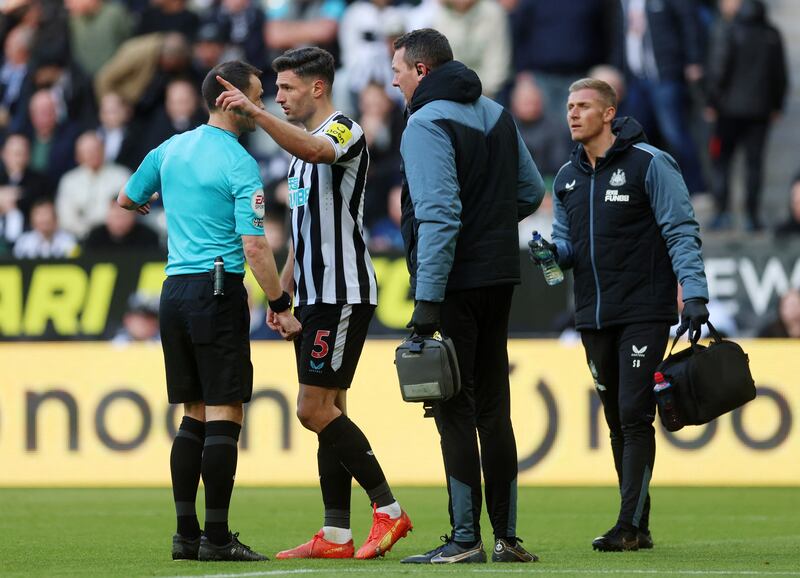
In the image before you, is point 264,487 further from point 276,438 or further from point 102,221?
point 102,221

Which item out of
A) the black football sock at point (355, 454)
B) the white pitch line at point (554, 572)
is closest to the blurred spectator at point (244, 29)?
the black football sock at point (355, 454)

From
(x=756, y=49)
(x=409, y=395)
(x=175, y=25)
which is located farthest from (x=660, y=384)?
(x=175, y=25)

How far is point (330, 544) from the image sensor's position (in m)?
7.16

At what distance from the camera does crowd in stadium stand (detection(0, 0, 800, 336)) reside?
15.3 m

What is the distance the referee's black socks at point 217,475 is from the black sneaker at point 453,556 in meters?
0.83

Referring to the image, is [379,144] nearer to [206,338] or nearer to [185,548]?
[206,338]

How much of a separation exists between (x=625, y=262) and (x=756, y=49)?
28.1 feet

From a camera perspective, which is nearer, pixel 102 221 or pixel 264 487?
pixel 264 487

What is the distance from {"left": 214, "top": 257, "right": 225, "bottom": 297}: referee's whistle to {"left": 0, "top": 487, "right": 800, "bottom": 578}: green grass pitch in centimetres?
118

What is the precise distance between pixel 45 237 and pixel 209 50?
276cm

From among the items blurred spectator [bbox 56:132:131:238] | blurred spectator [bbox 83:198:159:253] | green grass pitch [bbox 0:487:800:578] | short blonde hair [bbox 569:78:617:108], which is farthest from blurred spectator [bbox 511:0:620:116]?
short blonde hair [bbox 569:78:617:108]

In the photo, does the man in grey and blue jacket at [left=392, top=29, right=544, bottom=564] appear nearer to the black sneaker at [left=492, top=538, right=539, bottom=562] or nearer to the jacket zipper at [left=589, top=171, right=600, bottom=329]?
the black sneaker at [left=492, top=538, right=539, bottom=562]

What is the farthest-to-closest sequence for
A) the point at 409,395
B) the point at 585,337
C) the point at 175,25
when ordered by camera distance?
the point at 175,25 < the point at 585,337 < the point at 409,395

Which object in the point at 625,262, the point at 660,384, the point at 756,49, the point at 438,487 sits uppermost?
the point at 756,49
